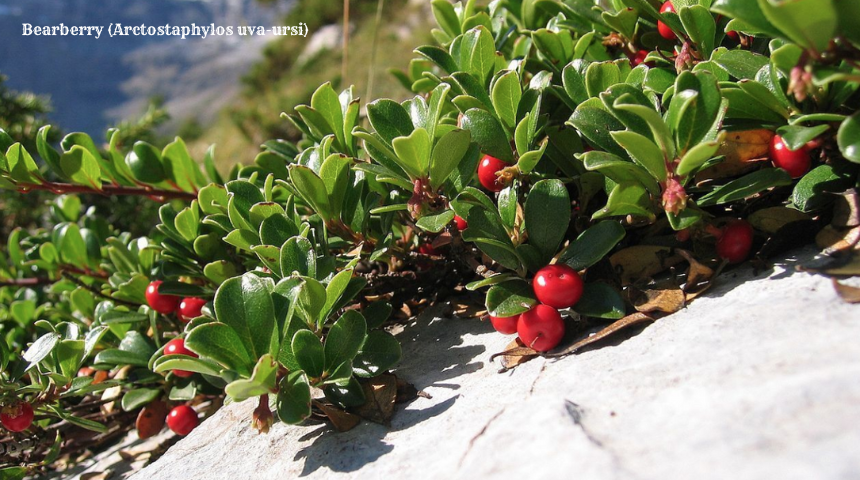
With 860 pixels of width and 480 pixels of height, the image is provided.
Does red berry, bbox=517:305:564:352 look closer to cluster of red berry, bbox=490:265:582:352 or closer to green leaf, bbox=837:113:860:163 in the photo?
cluster of red berry, bbox=490:265:582:352

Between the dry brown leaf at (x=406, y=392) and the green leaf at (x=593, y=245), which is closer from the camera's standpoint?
the green leaf at (x=593, y=245)

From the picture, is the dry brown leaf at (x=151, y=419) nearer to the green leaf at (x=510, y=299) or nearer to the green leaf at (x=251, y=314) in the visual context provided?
the green leaf at (x=251, y=314)

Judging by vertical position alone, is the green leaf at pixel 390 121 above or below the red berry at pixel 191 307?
above

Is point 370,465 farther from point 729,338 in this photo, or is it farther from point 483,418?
point 729,338

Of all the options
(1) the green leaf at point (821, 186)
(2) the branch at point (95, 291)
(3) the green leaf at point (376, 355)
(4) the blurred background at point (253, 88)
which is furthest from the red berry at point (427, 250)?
(4) the blurred background at point (253, 88)

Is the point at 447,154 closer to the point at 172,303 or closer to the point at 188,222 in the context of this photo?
the point at 188,222

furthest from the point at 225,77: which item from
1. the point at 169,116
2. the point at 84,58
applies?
the point at 169,116
